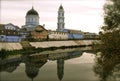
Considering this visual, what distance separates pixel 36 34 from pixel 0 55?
3713cm

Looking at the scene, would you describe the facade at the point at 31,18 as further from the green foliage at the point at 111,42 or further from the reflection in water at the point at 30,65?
the green foliage at the point at 111,42

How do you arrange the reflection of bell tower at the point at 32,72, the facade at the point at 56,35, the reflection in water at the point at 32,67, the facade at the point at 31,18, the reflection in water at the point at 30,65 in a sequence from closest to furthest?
the reflection of bell tower at the point at 32,72 < the reflection in water at the point at 32,67 < the reflection in water at the point at 30,65 < the facade at the point at 31,18 < the facade at the point at 56,35

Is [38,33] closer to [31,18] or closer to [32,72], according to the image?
[31,18]

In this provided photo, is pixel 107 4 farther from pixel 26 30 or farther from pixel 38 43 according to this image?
pixel 26 30

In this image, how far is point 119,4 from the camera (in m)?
35.5

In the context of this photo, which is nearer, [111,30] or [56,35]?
[111,30]

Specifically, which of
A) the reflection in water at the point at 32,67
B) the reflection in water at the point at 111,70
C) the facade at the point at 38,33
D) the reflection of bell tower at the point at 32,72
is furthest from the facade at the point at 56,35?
the reflection of bell tower at the point at 32,72

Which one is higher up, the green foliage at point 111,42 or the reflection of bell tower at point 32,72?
the green foliage at point 111,42

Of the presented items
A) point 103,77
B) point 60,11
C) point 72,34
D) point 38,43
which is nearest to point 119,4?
point 103,77

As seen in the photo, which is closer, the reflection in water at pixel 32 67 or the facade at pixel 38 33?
the reflection in water at pixel 32 67

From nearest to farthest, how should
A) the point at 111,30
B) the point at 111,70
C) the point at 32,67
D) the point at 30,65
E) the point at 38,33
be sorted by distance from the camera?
the point at 111,70, the point at 32,67, the point at 30,65, the point at 111,30, the point at 38,33

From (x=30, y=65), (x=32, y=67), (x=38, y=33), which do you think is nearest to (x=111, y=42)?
(x=32, y=67)

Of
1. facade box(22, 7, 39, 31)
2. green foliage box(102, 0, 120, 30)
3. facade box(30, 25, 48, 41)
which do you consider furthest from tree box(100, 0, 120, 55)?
facade box(22, 7, 39, 31)

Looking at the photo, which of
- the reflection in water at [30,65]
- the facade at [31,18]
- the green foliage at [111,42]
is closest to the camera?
the reflection in water at [30,65]
